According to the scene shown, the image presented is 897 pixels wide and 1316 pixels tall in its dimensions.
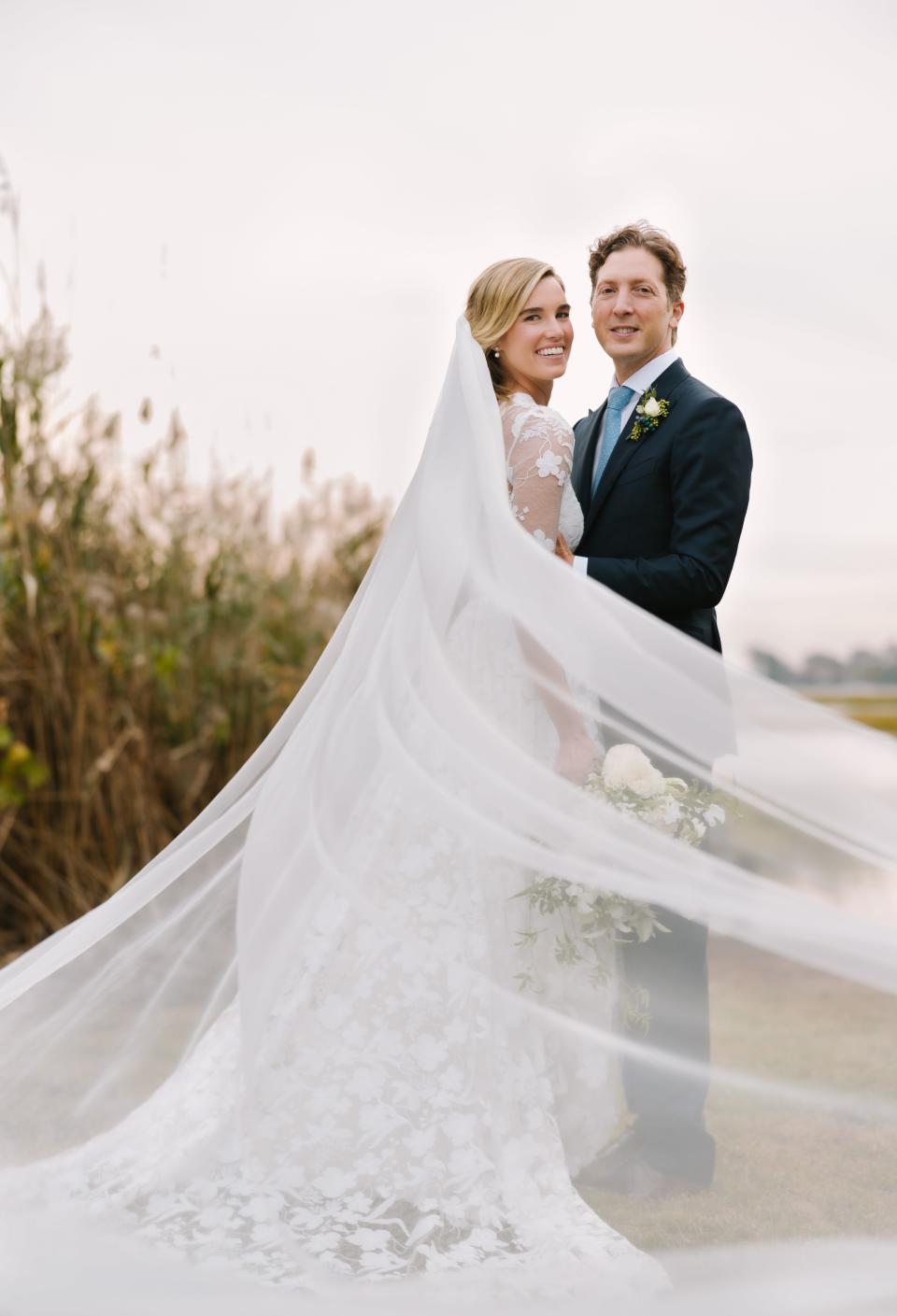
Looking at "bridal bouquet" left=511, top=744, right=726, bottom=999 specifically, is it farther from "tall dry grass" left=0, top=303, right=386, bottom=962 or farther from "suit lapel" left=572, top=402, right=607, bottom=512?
"tall dry grass" left=0, top=303, right=386, bottom=962

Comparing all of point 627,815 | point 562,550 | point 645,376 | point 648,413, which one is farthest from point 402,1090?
point 645,376

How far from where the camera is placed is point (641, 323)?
2.89m

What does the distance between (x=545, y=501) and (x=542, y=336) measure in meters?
0.38

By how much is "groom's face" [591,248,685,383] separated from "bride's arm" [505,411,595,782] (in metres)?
0.32

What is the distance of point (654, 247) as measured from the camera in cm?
288

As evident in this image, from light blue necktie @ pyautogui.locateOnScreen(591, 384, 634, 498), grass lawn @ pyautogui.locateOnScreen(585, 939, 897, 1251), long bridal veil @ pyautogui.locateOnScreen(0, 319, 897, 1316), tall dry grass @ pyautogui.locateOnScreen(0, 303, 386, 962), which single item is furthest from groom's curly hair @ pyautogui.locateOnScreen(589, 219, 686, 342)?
tall dry grass @ pyautogui.locateOnScreen(0, 303, 386, 962)

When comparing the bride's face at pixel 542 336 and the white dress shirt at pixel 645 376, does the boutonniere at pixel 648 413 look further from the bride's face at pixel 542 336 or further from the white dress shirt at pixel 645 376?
the bride's face at pixel 542 336

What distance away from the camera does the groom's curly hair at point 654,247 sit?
2881 millimetres

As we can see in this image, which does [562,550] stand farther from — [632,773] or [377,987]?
[377,987]

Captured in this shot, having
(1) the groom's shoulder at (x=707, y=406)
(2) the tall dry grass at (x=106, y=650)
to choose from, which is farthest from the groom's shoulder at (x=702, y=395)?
(2) the tall dry grass at (x=106, y=650)

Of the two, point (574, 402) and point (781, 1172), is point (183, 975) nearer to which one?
point (781, 1172)

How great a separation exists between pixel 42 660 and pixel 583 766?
3.15 metres

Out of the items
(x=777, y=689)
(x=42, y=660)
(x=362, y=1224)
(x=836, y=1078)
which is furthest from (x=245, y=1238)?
(x=42, y=660)

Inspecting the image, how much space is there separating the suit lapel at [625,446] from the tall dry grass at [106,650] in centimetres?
274
